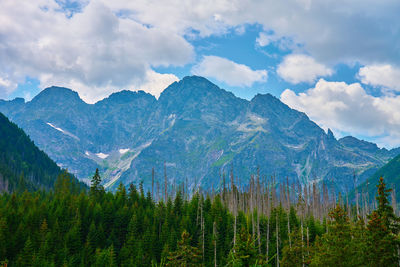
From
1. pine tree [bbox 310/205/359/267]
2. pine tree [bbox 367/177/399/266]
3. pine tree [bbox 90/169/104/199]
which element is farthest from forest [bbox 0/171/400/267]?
pine tree [bbox 90/169/104/199]

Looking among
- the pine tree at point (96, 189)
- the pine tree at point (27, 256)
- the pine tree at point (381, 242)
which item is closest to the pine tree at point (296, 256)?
the pine tree at point (381, 242)

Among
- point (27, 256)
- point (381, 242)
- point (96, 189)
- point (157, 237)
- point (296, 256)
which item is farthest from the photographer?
point (96, 189)

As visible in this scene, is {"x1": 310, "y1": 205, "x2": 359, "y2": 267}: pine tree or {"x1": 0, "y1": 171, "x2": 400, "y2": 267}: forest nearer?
{"x1": 310, "y1": 205, "x2": 359, "y2": 267}: pine tree

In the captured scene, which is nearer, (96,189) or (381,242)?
(381,242)

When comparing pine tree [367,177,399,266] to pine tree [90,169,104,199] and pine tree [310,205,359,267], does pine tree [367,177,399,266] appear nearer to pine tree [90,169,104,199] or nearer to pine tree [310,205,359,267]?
pine tree [310,205,359,267]

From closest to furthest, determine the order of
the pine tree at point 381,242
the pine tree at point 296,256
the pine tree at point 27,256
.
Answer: the pine tree at point 381,242 < the pine tree at point 296,256 < the pine tree at point 27,256

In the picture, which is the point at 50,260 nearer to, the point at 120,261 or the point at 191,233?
the point at 120,261

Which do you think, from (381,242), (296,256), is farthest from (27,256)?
(381,242)

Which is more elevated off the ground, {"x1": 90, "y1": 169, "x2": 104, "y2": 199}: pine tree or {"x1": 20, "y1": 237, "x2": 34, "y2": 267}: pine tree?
{"x1": 90, "y1": 169, "x2": 104, "y2": 199}: pine tree

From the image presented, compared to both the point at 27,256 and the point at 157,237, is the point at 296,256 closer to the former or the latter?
the point at 157,237

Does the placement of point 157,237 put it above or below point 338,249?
above

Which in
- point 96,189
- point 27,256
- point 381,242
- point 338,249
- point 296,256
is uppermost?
point 96,189

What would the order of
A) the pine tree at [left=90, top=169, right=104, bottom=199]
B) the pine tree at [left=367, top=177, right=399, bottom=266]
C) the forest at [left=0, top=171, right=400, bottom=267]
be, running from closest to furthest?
the pine tree at [left=367, top=177, right=399, bottom=266]
the forest at [left=0, top=171, right=400, bottom=267]
the pine tree at [left=90, top=169, right=104, bottom=199]

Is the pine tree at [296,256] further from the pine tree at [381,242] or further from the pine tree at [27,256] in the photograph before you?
the pine tree at [27,256]
